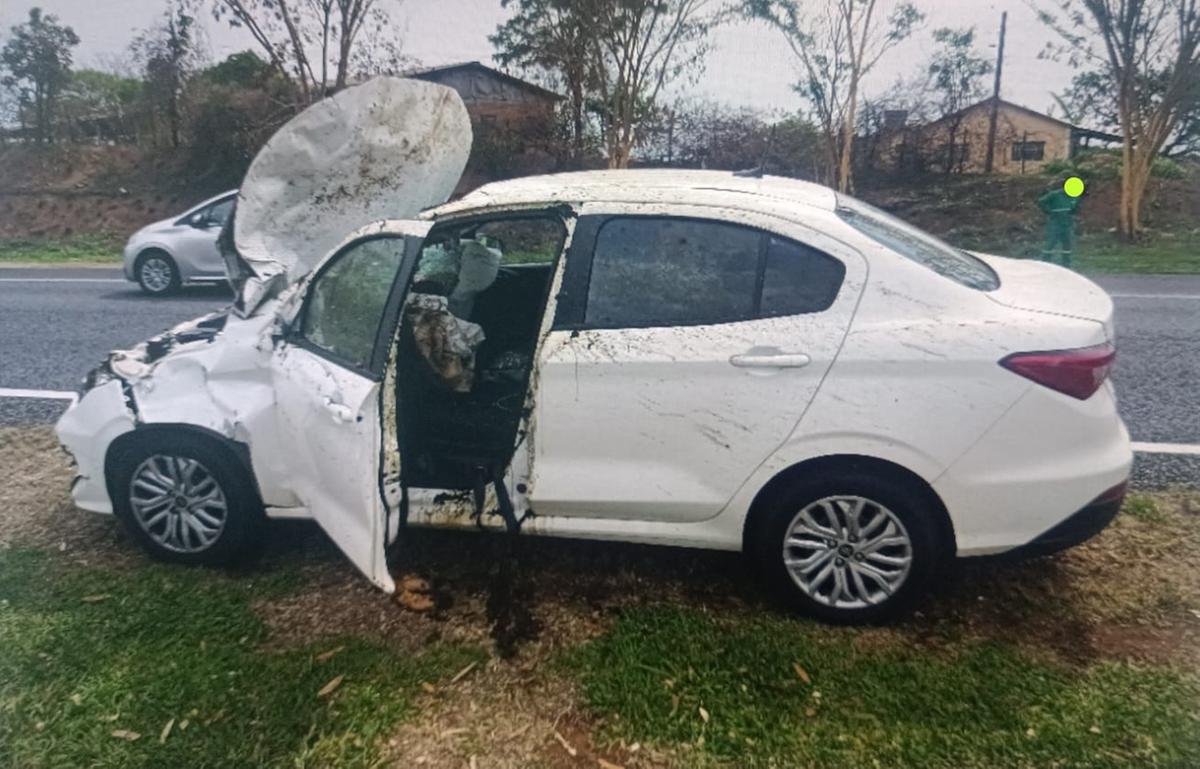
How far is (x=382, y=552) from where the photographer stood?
2.71 meters

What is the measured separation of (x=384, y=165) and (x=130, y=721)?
2318mm

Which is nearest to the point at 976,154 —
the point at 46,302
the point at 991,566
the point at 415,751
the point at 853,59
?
the point at 853,59

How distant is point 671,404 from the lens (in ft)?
8.98

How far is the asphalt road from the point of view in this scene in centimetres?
479

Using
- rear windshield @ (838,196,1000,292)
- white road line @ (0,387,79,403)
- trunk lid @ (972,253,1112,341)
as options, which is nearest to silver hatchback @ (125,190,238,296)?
white road line @ (0,387,79,403)

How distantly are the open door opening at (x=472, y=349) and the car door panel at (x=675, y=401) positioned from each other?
0.16 m

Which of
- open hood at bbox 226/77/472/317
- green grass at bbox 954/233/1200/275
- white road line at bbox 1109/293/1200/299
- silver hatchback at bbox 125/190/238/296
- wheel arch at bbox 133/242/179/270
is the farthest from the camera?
green grass at bbox 954/233/1200/275

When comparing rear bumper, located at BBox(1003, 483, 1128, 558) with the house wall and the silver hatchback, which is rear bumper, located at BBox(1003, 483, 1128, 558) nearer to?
the house wall

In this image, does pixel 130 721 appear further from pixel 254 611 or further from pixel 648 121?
pixel 648 121

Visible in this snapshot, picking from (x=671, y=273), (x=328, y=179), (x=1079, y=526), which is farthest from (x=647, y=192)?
(x=1079, y=526)

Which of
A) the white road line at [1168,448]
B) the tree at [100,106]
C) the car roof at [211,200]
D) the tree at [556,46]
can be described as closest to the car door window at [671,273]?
the tree at [556,46]

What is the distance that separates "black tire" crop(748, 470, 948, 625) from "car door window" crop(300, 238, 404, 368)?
1.55 m

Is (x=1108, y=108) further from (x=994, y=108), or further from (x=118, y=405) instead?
(x=118, y=405)

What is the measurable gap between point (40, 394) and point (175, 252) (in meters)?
4.09
